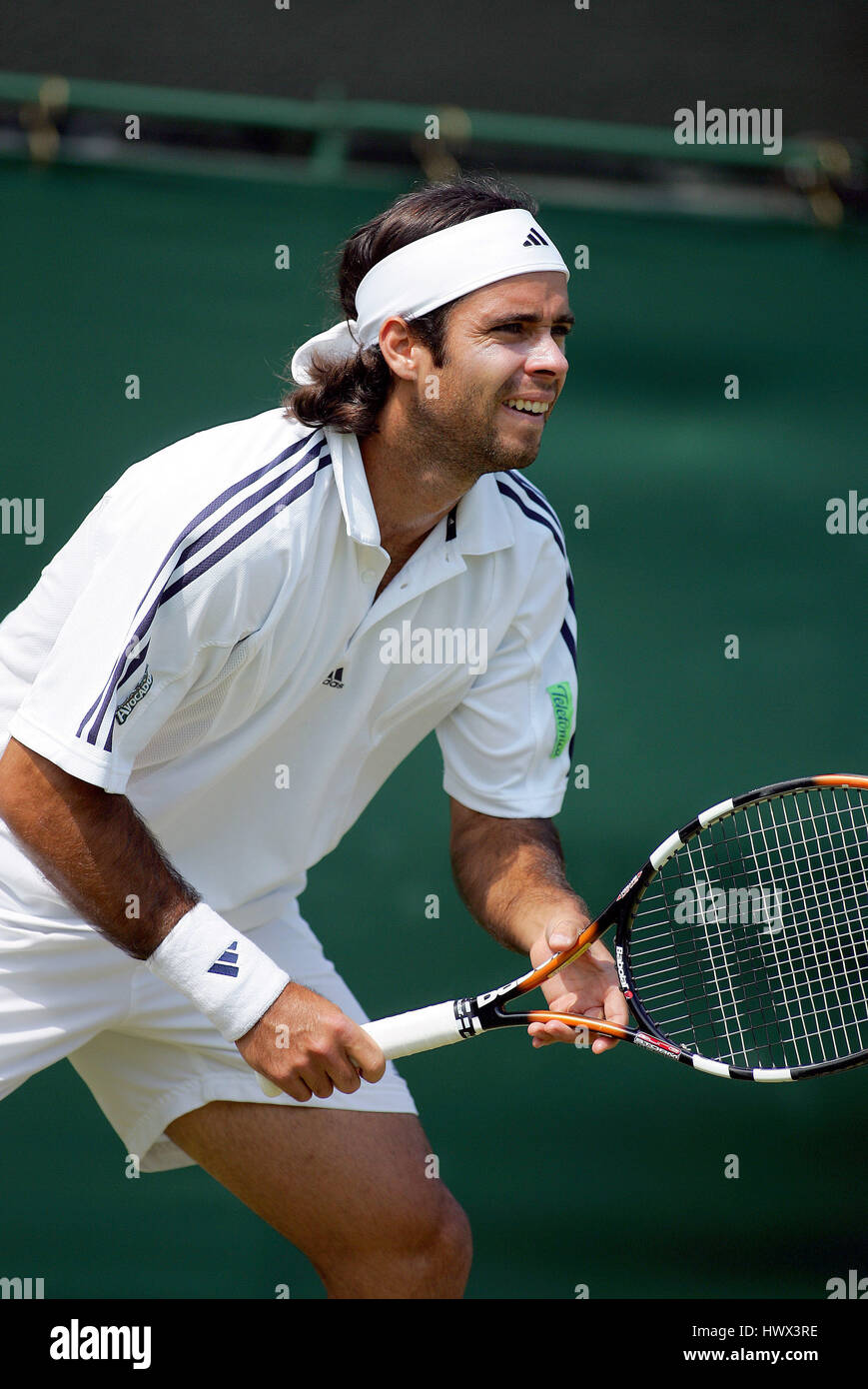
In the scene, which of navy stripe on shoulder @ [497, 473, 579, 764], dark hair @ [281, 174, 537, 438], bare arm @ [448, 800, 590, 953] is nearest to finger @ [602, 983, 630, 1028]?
bare arm @ [448, 800, 590, 953]

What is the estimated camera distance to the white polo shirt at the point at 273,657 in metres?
1.86

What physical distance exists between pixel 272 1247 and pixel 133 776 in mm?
1282

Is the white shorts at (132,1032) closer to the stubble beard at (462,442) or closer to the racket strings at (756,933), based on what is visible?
the racket strings at (756,933)

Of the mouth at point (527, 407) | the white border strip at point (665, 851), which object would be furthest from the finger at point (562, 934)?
the mouth at point (527, 407)

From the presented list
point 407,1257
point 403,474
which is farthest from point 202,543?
point 407,1257

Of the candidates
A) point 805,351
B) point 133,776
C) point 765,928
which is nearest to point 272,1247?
point 765,928

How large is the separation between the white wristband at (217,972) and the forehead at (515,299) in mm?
841

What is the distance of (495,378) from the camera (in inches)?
80.4

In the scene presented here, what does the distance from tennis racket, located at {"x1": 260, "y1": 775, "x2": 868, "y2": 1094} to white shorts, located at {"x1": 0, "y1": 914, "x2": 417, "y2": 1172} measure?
0.26 meters

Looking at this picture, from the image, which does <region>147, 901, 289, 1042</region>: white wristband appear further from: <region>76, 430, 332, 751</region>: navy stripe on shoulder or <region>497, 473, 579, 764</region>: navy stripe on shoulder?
<region>497, 473, 579, 764</region>: navy stripe on shoulder

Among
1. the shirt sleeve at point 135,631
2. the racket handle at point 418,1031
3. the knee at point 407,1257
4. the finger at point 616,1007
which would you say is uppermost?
the shirt sleeve at point 135,631

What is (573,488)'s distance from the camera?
3.07 metres

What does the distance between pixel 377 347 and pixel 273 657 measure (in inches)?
17.8
